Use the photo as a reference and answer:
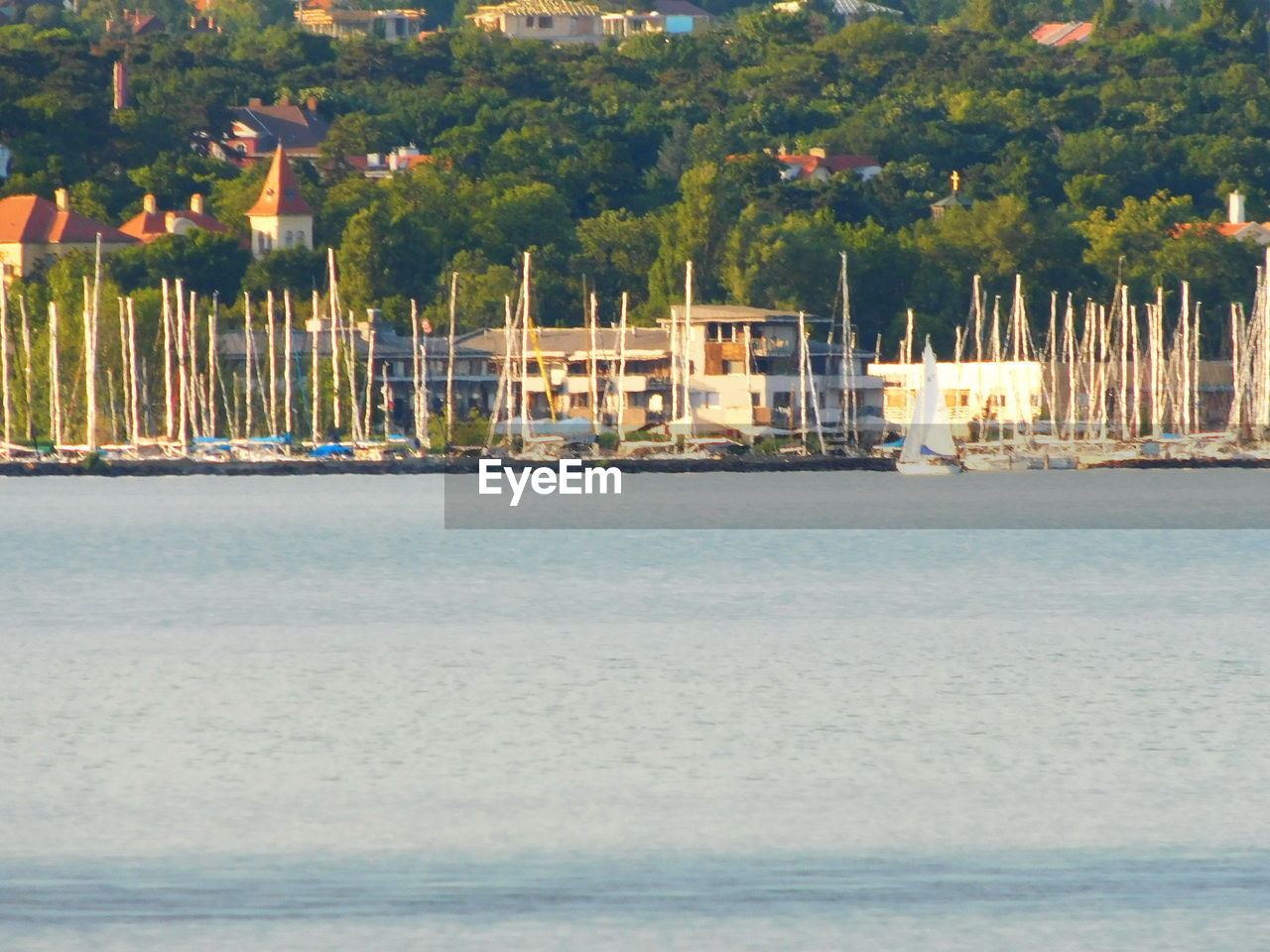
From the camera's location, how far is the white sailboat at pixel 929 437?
76.5 meters

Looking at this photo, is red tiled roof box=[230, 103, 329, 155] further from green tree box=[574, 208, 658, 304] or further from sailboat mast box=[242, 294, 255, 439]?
sailboat mast box=[242, 294, 255, 439]

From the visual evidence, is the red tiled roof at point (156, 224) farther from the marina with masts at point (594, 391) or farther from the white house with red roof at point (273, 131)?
the white house with red roof at point (273, 131)

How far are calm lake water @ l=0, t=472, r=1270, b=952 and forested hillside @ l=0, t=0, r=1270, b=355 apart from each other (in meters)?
67.3

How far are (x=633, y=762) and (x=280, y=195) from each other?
107227mm

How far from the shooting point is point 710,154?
461 feet

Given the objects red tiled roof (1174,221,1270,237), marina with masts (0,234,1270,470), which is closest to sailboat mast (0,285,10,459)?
marina with masts (0,234,1270,470)

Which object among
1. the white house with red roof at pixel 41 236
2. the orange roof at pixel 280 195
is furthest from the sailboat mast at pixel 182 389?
the orange roof at pixel 280 195

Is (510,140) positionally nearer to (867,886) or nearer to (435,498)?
(435,498)

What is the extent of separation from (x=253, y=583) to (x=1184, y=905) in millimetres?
28385

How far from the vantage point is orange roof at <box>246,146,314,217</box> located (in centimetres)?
12644

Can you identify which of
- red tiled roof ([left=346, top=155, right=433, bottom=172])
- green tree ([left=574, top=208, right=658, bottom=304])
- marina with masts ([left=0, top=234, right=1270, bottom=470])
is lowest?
marina with masts ([left=0, top=234, right=1270, bottom=470])

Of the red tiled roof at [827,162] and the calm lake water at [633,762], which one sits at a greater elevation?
the red tiled roof at [827,162]

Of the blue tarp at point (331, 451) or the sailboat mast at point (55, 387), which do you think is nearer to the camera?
the sailboat mast at point (55, 387)

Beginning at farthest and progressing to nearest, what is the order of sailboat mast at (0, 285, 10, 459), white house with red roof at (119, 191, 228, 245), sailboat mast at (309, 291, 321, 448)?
white house with red roof at (119, 191, 228, 245)
sailboat mast at (309, 291, 321, 448)
sailboat mast at (0, 285, 10, 459)
